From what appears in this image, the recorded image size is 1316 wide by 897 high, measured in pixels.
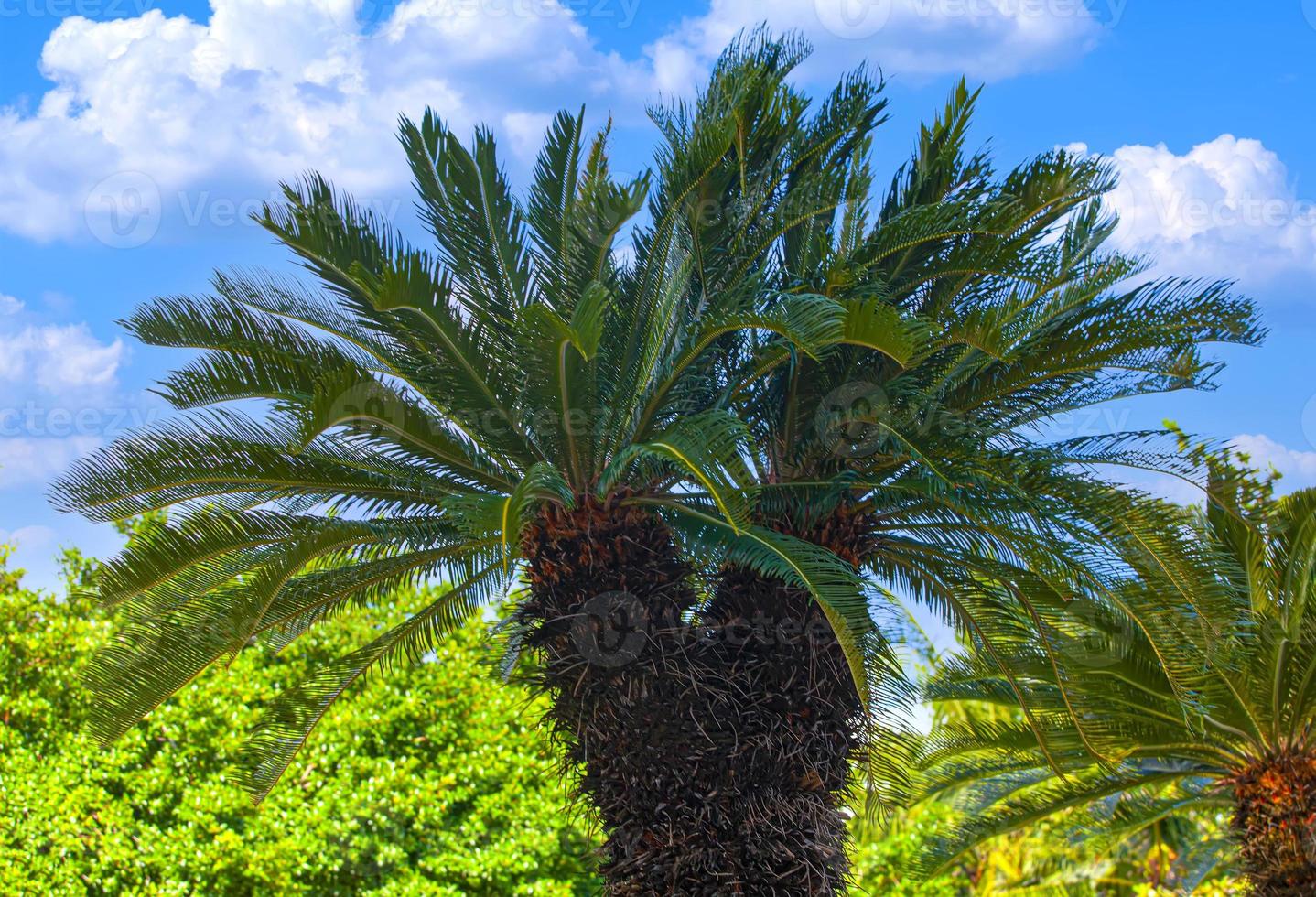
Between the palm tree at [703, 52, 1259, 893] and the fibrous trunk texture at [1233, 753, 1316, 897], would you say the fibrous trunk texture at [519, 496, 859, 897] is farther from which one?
the fibrous trunk texture at [1233, 753, 1316, 897]

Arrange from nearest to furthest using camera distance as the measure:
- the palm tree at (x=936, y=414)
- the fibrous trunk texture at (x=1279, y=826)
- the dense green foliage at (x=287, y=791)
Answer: the palm tree at (x=936, y=414), the fibrous trunk texture at (x=1279, y=826), the dense green foliage at (x=287, y=791)

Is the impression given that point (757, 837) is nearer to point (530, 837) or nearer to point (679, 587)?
point (679, 587)

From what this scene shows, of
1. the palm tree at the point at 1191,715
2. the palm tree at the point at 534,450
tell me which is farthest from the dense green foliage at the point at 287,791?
the palm tree at the point at 534,450

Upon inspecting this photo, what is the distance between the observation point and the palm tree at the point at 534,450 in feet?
23.6

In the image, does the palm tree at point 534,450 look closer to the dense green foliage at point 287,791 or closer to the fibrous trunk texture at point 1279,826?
the fibrous trunk texture at point 1279,826

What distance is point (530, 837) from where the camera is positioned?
49.1ft

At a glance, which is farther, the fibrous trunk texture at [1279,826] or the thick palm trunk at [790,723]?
the fibrous trunk texture at [1279,826]

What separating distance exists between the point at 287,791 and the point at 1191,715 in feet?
34.5

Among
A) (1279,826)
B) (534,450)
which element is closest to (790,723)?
(534,450)

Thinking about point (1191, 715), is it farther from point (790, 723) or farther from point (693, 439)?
point (693, 439)

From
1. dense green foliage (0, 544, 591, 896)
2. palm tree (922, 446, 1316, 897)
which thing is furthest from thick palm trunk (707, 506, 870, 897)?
dense green foliage (0, 544, 591, 896)

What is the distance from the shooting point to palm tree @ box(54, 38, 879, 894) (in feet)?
23.6

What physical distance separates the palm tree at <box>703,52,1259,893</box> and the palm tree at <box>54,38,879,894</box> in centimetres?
37

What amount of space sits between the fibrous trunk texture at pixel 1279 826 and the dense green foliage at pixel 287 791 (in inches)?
275
